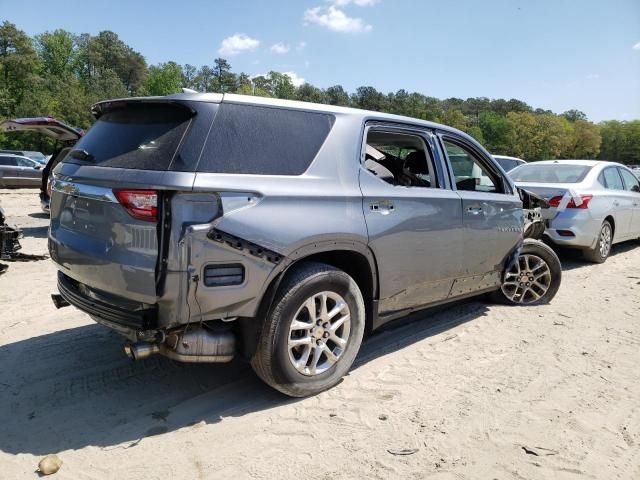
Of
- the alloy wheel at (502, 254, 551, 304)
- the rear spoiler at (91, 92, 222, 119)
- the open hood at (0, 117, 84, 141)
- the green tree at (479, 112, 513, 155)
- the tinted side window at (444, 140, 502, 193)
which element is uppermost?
the green tree at (479, 112, 513, 155)

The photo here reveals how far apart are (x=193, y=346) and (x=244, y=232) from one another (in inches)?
28.4

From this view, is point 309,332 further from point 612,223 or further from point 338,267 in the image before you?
point 612,223

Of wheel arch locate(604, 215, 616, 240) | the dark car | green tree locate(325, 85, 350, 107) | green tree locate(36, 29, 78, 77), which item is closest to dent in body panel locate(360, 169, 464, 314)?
wheel arch locate(604, 215, 616, 240)

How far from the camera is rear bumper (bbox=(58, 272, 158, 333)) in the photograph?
2.72 m

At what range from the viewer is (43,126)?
28.4 ft

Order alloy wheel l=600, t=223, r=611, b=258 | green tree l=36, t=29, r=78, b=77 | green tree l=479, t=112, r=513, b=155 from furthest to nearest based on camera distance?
green tree l=36, t=29, r=78, b=77, green tree l=479, t=112, r=513, b=155, alloy wheel l=600, t=223, r=611, b=258

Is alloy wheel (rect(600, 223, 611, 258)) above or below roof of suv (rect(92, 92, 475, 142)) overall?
below

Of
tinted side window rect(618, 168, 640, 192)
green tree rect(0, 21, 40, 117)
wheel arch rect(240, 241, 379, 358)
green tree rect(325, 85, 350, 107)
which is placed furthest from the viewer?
green tree rect(325, 85, 350, 107)

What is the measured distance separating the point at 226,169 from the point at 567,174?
22.7ft

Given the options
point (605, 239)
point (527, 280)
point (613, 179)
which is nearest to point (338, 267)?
point (527, 280)

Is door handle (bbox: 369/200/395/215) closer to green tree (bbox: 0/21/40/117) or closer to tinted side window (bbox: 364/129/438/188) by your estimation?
tinted side window (bbox: 364/129/438/188)

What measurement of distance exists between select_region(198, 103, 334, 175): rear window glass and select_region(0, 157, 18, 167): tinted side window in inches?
808

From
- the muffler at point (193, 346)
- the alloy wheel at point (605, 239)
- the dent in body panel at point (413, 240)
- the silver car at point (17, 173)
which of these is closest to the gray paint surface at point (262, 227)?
the dent in body panel at point (413, 240)

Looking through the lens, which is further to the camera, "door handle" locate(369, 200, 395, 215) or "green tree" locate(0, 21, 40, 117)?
"green tree" locate(0, 21, 40, 117)
